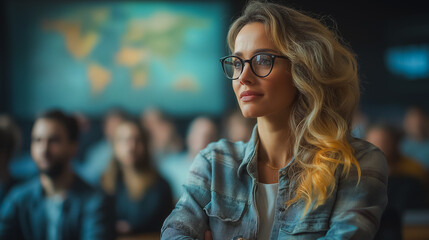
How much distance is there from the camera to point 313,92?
1445 millimetres

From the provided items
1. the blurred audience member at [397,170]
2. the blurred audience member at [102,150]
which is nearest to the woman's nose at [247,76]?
the blurred audience member at [397,170]

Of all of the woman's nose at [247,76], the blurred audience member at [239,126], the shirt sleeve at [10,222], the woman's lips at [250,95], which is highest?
the woman's nose at [247,76]

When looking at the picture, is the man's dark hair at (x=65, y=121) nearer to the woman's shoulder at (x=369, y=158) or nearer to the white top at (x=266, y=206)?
the white top at (x=266, y=206)

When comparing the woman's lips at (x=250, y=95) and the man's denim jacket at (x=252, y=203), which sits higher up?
the woman's lips at (x=250, y=95)

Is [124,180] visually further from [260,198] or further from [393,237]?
[260,198]

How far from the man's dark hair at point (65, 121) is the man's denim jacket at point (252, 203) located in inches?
52.5

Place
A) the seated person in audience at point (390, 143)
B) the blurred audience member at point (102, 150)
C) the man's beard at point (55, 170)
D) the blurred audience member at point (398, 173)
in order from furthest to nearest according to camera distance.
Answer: the blurred audience member at point (102, 150)
the seated person in audience at point (390, 143)
the blurred audience member at point (398, 173)
the man's beard at point (55, 170)

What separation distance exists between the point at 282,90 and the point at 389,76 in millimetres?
4954

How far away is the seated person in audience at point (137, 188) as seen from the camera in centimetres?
367

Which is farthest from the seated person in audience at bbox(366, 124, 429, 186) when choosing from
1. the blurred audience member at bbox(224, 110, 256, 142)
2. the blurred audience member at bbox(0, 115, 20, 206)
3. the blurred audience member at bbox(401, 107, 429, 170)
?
the blurred audience member at bbox(0, 115, 20, 206)

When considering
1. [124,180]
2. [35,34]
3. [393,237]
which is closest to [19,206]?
[124,180]

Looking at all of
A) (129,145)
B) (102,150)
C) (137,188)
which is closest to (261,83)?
(129,145)

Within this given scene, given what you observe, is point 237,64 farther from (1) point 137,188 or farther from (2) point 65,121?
(1) point 137,188

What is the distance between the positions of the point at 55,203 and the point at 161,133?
3202 millimetres
